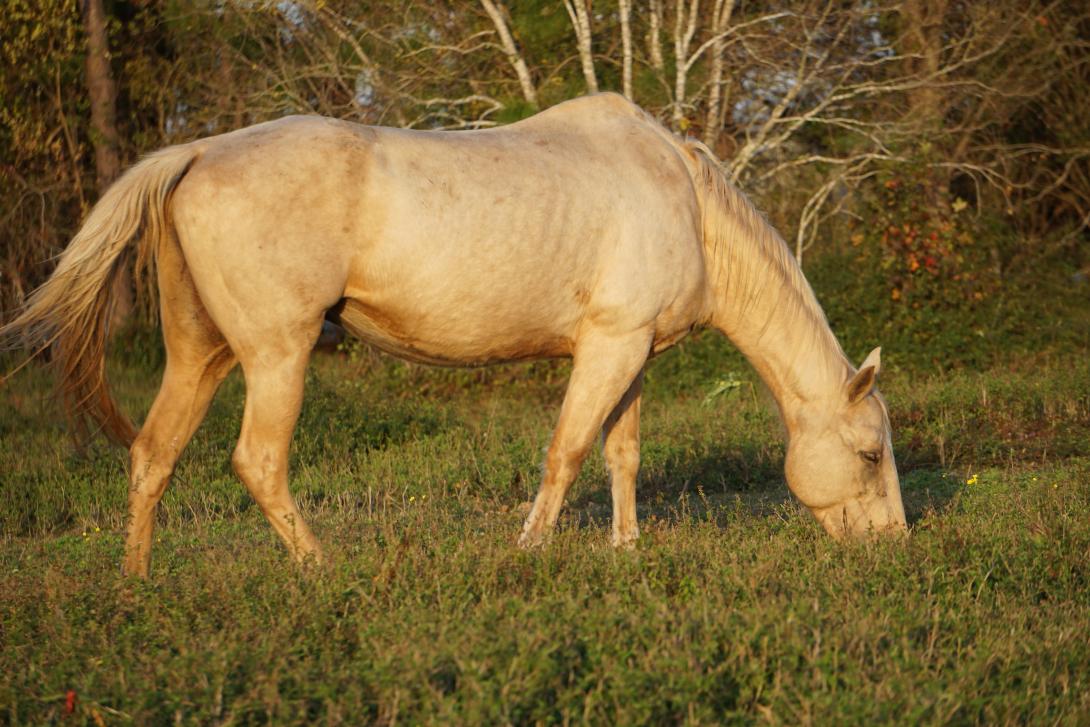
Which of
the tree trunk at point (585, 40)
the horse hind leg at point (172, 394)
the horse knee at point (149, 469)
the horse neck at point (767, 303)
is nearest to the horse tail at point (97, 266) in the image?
the horse hind leg at point (172, 394)

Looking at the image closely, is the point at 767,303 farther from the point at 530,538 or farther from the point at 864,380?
the point at 530,538

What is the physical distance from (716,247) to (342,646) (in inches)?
112

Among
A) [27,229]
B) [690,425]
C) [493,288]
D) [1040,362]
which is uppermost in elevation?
[493,288]

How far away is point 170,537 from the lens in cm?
598

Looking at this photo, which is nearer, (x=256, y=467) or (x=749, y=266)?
(x=256, y=467)

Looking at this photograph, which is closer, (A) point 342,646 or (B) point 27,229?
(A) point 342,646

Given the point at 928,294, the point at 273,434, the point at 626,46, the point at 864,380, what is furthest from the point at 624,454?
the point at 928,294

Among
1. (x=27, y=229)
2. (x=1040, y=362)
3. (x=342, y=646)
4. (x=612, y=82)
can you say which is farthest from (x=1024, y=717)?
(x=27, y=229)

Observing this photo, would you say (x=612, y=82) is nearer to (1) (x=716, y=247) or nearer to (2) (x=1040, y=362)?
(2) (x=1040, y=362)

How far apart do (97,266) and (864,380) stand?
3.39 meters

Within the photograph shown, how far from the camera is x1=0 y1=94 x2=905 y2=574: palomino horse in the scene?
4.66 m

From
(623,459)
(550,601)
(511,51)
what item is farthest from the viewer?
(511,51)

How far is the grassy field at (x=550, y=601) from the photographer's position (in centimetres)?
322

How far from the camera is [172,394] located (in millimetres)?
5074
